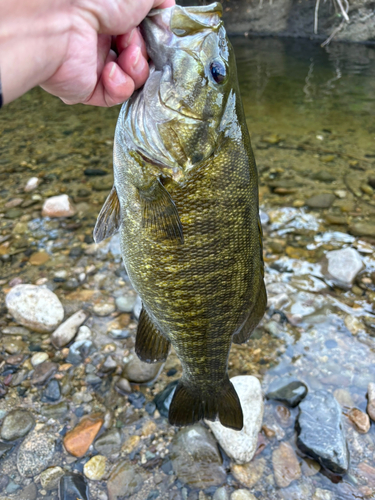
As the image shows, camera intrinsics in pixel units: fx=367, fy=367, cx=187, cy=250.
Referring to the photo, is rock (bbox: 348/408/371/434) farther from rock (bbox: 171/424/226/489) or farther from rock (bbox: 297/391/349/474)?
rock (bbox: 171/424/226/489)

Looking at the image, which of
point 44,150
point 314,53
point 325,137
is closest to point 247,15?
point 314,53

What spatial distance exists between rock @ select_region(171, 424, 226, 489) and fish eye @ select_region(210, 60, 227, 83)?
6.99 ft

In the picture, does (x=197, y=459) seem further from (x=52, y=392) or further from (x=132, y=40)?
(x=132, y=40)

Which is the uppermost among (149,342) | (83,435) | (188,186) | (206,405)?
(188,186)

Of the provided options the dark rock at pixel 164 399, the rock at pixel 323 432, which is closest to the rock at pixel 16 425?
the dark rock at pixel 164 399

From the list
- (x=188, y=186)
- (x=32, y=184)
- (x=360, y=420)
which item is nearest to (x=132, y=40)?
(x=188, y=186)

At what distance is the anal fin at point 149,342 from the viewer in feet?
6.89

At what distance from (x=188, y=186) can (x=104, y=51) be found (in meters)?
0.81

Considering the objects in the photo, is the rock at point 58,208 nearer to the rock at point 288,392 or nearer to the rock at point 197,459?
the rock at point 197,459

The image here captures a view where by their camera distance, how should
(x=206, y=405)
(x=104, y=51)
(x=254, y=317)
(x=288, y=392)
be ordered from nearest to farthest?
1. (x=104, y=51)
2. (x=254, y=317)
3. (x=206, y=405)
4. (x=288, y=392)

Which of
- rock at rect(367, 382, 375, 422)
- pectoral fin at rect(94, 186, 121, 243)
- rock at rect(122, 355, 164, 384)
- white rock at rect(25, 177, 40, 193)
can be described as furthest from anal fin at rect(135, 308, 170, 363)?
white rock at rect(25, 177, 40, 193)

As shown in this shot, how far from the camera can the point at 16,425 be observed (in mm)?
2418

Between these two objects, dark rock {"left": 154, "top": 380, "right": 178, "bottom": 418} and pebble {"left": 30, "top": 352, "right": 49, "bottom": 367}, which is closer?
dark rock {"left": 154, "top": 380, "right": 178, "bottom": 418}

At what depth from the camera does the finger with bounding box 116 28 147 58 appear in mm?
1579
